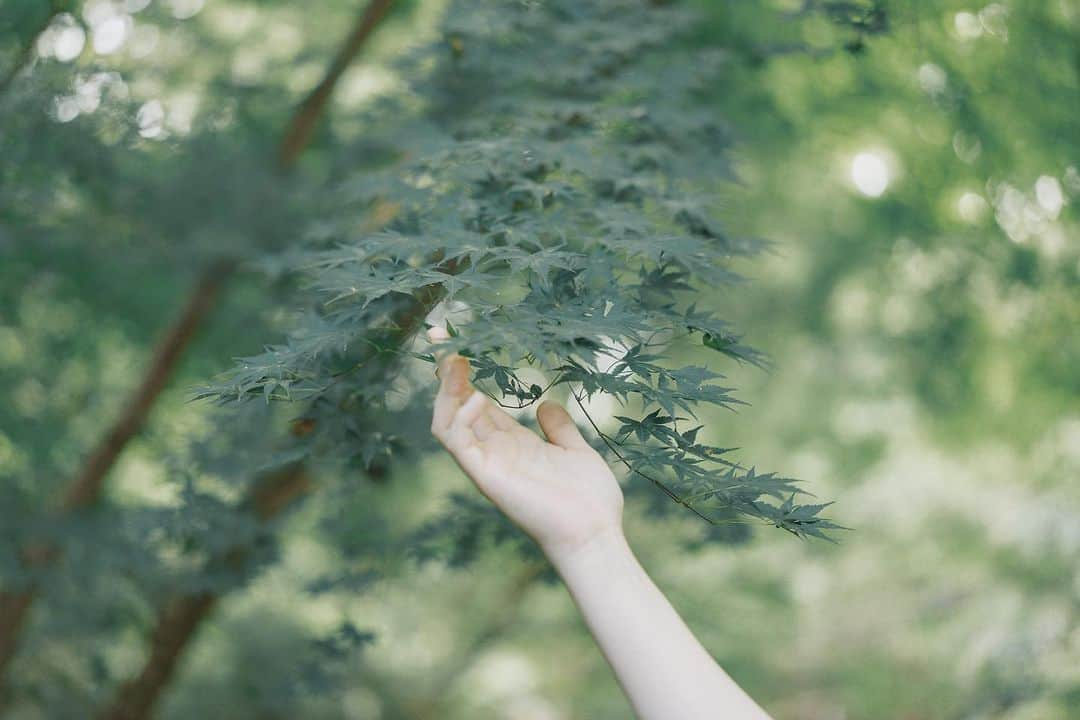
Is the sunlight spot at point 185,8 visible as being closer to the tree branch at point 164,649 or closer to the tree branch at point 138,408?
the tree branch at point 138,408

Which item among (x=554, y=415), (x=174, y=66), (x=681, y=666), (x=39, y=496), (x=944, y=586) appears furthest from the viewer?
(x=944, y=586)

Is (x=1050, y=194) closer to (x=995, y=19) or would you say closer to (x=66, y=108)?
(x=995, y=19)

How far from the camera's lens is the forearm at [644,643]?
1296 millimetres

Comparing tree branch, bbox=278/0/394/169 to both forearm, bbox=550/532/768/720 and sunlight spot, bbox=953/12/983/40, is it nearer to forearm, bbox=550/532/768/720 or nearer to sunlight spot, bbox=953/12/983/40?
sunlight spot, bbox=953/12/983/40

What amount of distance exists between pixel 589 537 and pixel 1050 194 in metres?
3.22

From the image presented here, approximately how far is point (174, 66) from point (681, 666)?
11.7ft

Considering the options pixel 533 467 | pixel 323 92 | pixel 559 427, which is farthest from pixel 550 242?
pixel 323 92

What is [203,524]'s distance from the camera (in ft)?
9.25

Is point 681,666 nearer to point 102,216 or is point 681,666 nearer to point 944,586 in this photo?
point 102,216

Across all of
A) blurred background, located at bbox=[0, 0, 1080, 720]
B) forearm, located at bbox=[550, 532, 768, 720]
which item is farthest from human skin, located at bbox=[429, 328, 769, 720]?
blurred background, located at bbox=[0, 0, 1080, 720]

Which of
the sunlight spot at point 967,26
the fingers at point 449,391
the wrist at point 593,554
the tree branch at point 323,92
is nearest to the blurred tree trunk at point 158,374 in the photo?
the tree branch at point 323,92

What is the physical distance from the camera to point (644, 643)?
4.37 ft

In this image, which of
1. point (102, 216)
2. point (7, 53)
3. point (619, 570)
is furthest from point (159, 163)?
point (619, 570)

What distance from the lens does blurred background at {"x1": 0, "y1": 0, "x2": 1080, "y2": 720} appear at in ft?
10.3
